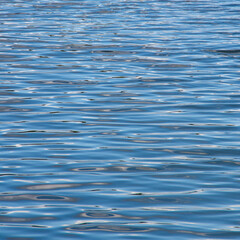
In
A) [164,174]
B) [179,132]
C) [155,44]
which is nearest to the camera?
[164,174]

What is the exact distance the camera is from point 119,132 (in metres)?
9.57

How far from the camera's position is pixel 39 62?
1445cm

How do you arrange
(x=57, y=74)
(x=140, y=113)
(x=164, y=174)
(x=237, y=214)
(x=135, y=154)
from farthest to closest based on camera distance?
(x=57, y=74), (x=140, y=113), (x=135, y=154), (x=164, y=174), (x=237, y=214)

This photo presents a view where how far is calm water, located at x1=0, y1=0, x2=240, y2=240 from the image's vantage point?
659 cm

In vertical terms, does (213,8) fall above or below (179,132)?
above

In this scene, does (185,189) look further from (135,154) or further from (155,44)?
(155,44)

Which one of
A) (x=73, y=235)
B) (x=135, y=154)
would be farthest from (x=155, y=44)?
(x=73, y=235)

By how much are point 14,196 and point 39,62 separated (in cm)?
760

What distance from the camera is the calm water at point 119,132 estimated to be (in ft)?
21.6

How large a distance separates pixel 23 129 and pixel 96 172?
2.13m

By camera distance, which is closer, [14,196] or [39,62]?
[14,196]

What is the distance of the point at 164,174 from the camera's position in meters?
7.84

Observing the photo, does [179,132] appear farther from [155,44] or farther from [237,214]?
[155,44]

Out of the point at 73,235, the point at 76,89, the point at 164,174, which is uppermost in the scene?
the point at 76,89
